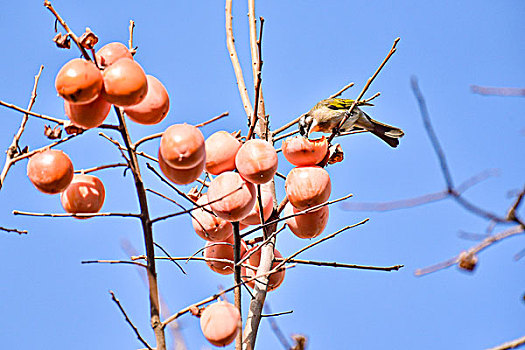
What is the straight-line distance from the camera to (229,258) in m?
2.80

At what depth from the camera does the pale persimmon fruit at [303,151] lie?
9.02 feet

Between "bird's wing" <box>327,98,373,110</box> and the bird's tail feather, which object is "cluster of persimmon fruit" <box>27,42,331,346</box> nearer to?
the bird's tail feather

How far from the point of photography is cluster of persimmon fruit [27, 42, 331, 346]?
1907 millimetres

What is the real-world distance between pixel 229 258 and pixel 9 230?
3.20ft

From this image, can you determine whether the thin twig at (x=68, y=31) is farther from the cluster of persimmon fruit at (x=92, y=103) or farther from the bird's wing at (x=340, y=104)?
the bird's wing at (x=340, y=104)

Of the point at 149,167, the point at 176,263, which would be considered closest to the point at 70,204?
the point at 149,167

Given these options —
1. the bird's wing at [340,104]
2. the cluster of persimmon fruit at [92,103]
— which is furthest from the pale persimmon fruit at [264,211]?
the bird's wing at [340,104]

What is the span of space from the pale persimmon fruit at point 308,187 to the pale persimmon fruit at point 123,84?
0.91 metres

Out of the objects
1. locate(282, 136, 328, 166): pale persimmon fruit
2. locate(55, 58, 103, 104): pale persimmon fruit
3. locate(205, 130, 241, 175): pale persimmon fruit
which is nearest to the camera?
locate(55, 58, 103, 104): pale persimmon fruit

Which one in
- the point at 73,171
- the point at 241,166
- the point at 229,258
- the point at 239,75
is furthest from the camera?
the point at 239,75

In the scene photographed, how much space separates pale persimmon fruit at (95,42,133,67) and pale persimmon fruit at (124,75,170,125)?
0.12 meters

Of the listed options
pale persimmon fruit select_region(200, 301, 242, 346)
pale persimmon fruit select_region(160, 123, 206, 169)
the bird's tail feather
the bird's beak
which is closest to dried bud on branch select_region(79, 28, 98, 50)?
pale persimmon fruit select_region(160, 123, 206, 169)

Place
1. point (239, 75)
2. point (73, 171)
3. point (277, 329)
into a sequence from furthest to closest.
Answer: point (239, 75)
point (73, 171)
point (277, 329)

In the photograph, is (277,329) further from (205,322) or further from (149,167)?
(149,167)
